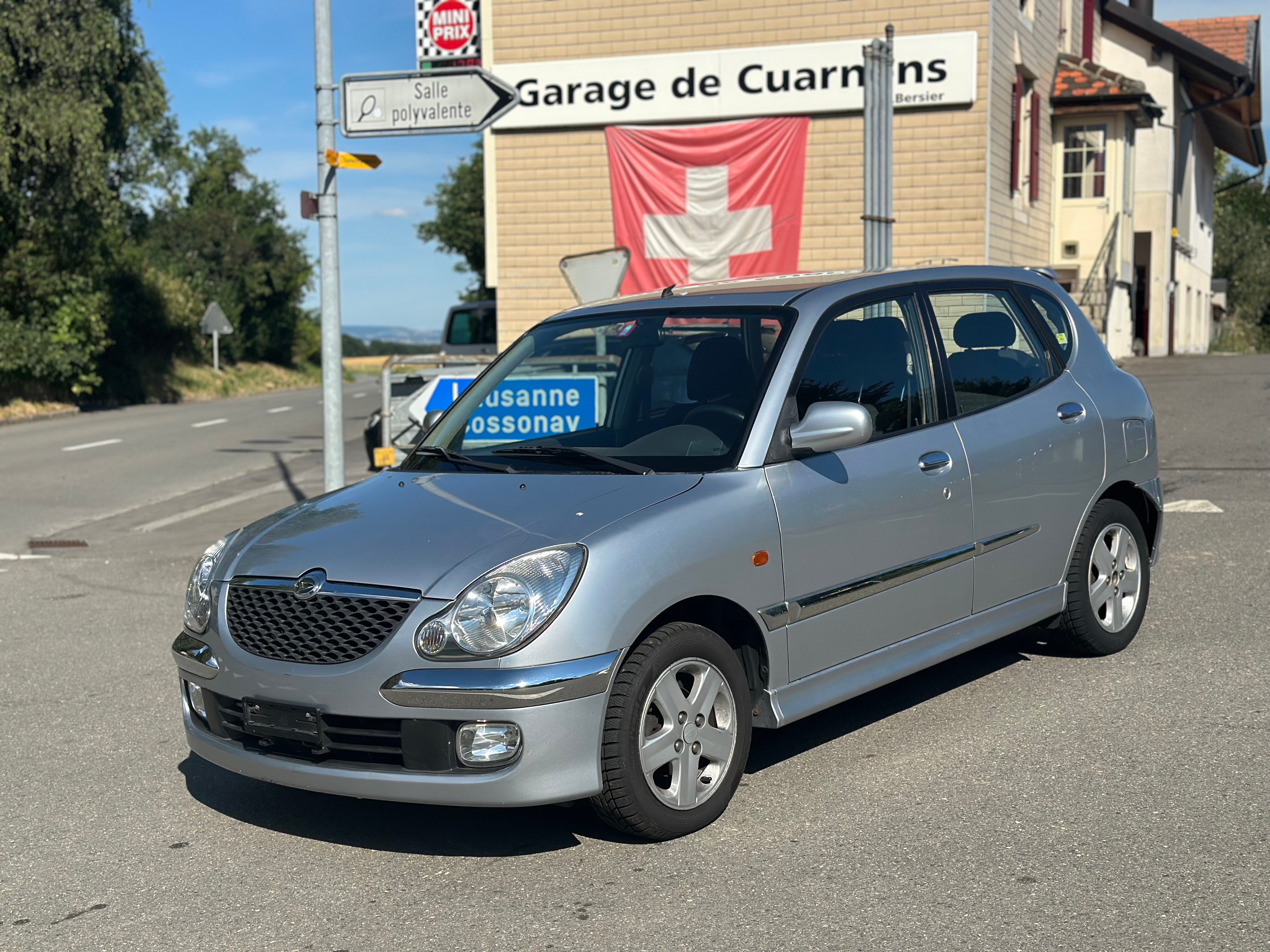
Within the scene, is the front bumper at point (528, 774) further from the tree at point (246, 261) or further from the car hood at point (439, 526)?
the tree at point (246, 261)

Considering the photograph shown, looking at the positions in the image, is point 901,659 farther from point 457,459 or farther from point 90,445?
point 90,445

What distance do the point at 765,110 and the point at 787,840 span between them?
17297mm

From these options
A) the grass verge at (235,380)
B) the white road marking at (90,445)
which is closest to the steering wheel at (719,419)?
the white road marking at (90,445)

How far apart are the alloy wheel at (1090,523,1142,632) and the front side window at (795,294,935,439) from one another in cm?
142

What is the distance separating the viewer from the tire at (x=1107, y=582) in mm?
6062

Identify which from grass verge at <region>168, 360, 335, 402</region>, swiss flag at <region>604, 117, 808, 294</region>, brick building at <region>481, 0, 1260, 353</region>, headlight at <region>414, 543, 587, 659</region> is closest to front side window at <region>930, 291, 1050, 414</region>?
headlight at <region>414, 543, 587, 659</region>

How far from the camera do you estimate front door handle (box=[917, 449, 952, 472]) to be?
5121mm

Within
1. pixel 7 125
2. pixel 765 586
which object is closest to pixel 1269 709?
pixel 765 586

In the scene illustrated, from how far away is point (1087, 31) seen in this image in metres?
29.5

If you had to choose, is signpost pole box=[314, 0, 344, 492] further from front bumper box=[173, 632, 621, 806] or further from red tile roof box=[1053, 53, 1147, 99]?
red tile roof box=[1053, 53, 1147, 99]

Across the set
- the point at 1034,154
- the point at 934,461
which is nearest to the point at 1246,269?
the point at 1034,154

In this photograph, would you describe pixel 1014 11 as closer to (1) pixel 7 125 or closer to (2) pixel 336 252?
(2) pixel 336 252

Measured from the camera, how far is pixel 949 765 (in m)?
4.84

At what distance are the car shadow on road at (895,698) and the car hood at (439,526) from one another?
1.25 metres
